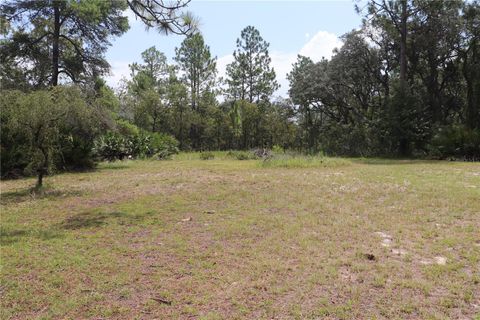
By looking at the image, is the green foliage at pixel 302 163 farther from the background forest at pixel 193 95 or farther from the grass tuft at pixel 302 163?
the background forest at pixel 193 95

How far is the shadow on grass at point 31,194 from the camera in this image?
761 cm

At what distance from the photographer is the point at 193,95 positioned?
31719 mm

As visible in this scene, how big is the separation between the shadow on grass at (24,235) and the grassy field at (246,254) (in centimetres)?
Answer: 3

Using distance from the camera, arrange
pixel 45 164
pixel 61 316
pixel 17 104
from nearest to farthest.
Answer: pixel 61 316
pixel 17 104
pixel 45 164

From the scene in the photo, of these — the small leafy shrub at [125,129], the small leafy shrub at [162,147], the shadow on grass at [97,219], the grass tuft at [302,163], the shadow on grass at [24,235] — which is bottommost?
the shadow on grass at [24,235]

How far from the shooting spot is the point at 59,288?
3451 mm

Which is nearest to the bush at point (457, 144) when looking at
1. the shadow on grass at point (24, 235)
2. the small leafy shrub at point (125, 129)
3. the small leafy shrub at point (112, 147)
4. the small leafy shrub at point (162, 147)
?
the small leafy shrub at point (162, 147)

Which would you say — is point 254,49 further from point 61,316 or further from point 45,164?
point 61,316

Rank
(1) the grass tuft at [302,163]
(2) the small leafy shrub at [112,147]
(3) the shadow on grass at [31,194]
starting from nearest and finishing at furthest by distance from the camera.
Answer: (3) the shadow on grass at [31,194]
(1) the grass tuft at [302,163]
(2) the small leafy shrub at [112,147]

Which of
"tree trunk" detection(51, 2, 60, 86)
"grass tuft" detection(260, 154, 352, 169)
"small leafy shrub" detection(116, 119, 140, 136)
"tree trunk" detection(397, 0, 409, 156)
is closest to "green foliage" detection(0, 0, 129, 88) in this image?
"tree trunk" detection(51, 2, 60, 86)

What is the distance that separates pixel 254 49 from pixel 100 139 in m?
21.1

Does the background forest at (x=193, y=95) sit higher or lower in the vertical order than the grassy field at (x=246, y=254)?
higher

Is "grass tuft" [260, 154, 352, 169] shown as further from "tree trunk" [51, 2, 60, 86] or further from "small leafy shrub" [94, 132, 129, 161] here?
"tree trunk" [51, 2, 60, 86]

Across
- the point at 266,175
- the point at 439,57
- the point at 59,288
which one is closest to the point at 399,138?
the point at 439,57
